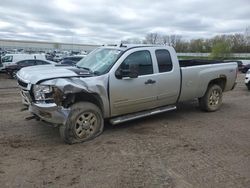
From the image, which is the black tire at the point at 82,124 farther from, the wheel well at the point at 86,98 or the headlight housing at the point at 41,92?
the headlight housing at the point at 41,92

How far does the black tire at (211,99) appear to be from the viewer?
7750 mm

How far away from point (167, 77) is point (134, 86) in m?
1.02

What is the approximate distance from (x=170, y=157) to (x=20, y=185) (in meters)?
2.34

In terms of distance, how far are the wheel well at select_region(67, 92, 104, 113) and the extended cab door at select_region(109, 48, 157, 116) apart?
272 mm

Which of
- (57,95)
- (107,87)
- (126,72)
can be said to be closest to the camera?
(57,95)

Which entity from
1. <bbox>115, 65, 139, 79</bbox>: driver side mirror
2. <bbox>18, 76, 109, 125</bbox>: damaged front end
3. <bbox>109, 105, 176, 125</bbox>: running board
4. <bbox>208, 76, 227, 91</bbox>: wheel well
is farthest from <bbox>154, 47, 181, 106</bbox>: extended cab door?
<bbox>208, 76, 227, 91</bbox>: wheel well

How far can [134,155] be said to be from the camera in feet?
15.0

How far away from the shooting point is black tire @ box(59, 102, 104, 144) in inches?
198

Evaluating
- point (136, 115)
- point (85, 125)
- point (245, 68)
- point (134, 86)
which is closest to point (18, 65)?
point (136, 115)

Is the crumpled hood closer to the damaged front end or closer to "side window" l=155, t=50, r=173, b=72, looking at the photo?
the damaged front end

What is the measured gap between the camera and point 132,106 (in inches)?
234

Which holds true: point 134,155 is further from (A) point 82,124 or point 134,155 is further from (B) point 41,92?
(B) point 41,92

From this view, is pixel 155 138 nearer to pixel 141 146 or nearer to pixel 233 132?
pixel 141 146

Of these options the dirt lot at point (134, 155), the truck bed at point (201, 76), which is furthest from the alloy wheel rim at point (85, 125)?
the truck bed at point (201, 76)
